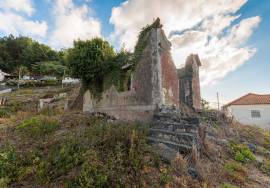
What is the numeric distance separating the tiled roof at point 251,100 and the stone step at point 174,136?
23.0 meters

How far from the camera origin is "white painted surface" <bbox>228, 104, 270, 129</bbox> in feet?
70.3

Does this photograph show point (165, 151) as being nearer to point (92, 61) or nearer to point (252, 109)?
point (92, 61)

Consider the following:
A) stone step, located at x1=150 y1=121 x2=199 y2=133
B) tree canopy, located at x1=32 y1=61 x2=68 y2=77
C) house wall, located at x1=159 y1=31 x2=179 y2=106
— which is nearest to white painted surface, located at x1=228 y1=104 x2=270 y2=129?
house wall, located at x1=159 y1=31 x2=179 y2=106

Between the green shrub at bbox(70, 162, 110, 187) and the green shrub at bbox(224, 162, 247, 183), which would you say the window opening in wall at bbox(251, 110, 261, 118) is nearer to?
the green shrub at bbox(224, 162, 247, 183)

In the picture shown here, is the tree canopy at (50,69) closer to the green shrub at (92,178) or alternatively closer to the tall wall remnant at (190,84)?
the tall wall remnant at (190,84)

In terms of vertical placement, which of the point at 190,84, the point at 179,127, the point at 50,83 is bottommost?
the point at 179,127

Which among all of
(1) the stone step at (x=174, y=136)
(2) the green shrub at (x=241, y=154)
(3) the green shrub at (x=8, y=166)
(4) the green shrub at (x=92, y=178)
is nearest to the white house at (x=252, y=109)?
(2) the green shrub at (x=241, y=154)

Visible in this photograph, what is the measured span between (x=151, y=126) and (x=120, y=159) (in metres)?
3.13

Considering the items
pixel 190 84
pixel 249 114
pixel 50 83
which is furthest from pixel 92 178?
pixel 50 83

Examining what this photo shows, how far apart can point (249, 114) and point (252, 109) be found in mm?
811

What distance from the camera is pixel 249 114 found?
74.6ft

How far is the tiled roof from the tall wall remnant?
12688mm

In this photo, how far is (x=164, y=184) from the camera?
3354mm

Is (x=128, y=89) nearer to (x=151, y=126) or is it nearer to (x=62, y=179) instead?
(x=151, y=126)
